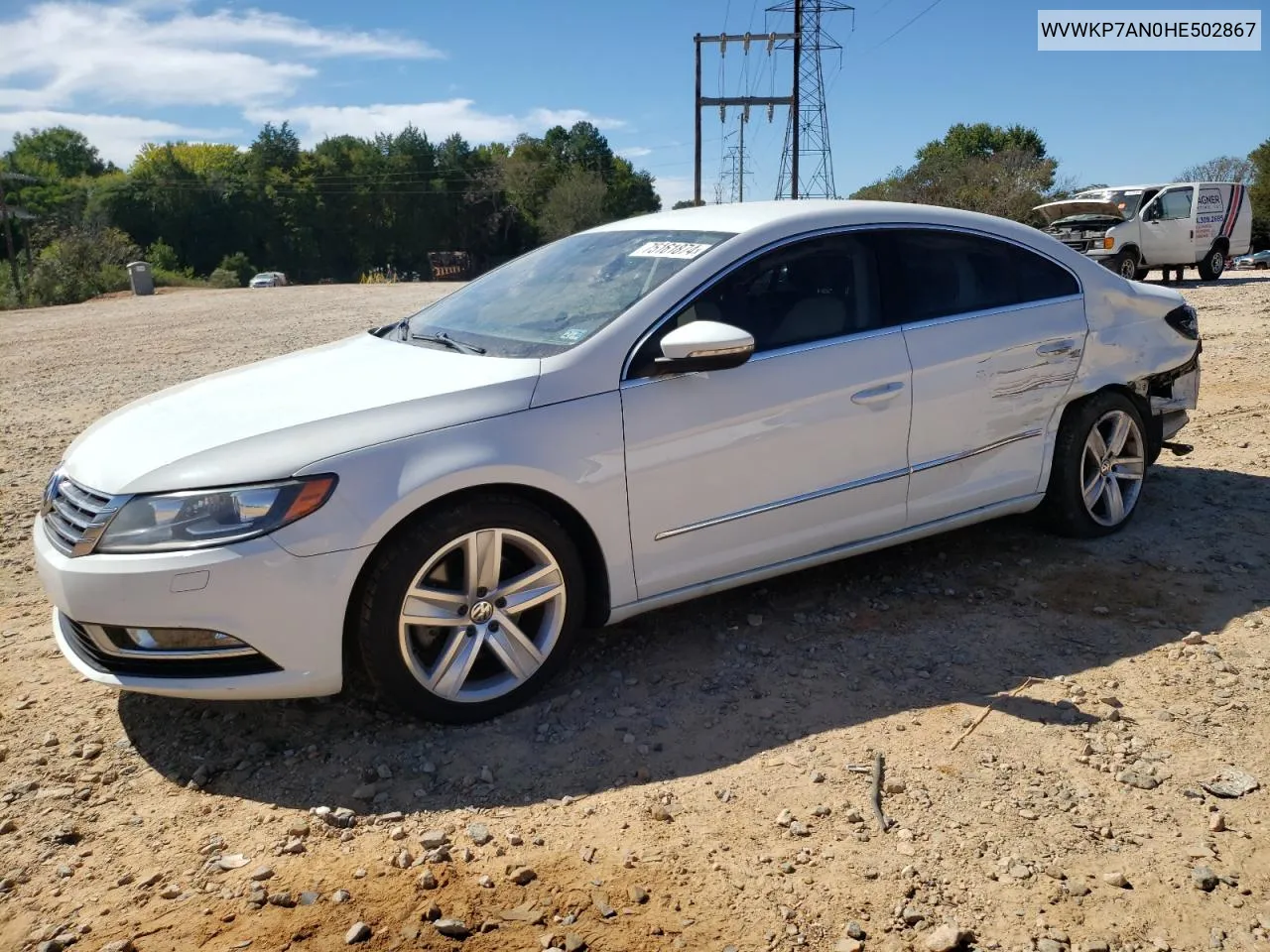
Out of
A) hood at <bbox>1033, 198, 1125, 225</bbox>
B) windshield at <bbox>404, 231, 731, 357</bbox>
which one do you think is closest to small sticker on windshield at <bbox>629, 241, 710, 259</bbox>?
windshield at <bbox>404, 231, 731, 357</bbox>

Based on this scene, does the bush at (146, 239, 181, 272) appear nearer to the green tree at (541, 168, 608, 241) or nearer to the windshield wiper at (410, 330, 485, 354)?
the green tree at (541, 168, 608, 241)

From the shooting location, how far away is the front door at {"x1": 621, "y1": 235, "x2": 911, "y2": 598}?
141 inches

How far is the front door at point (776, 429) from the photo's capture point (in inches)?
141

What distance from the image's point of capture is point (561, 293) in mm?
4113

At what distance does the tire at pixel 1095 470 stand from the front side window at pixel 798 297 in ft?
4.20

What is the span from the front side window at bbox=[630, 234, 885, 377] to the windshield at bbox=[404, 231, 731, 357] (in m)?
0.19

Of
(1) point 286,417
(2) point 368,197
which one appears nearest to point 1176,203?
(1) point 286,417

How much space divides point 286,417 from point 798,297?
1.96m

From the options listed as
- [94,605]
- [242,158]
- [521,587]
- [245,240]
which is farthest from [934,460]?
[242,158]

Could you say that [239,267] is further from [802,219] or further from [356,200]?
[802,219]

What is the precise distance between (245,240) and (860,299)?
76.2 metres

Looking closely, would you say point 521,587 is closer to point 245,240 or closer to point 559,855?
point 559,855

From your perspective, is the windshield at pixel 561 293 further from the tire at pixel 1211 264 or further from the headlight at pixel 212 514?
the tire at pixel 1211 264

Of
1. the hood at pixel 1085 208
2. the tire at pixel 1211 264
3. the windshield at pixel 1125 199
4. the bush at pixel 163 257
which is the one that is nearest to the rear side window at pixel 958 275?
the hood at pixel 1085 208
